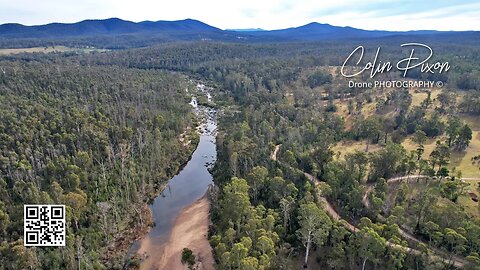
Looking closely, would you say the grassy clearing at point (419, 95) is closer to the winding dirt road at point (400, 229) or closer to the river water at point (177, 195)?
the winding dirt road at point (400, 229)

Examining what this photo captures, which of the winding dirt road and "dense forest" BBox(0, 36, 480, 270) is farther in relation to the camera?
"dense forest" BBox(0, 36, 480, 270)

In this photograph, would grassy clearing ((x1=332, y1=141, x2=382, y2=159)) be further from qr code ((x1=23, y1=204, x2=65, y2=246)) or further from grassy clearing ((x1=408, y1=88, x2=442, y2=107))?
qr code ((x1=23, y1=204, x2=65, y2=246))

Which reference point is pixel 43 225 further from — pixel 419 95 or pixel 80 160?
pixel 419 95

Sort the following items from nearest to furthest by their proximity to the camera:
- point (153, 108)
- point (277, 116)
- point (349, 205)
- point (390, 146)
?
point (349, 205), point (390, 146), point (277, 116), point (153, 108)

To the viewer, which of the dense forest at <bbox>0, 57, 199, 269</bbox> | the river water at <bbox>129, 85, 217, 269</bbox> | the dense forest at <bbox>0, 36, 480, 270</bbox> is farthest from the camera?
the river water at <bbox>129, 85, 217, 269</bbox>

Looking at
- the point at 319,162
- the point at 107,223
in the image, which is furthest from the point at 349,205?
the point at 107,223

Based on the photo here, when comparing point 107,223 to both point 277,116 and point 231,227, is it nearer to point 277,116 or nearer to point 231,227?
point 231,227

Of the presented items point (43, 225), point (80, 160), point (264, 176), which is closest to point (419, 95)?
point (264, 176)

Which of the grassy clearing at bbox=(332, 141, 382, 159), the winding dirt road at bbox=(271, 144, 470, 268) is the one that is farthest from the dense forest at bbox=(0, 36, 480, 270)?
the grassy clearing at bbox=(332, 141, 382, 159)
